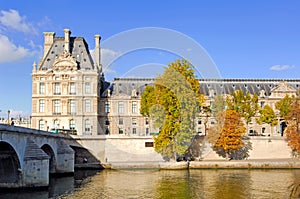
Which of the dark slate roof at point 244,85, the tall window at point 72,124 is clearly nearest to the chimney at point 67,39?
the tall window at point 72,124

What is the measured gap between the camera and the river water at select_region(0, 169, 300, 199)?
1186 inches

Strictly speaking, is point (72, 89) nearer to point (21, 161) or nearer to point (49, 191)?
point (21, 161)

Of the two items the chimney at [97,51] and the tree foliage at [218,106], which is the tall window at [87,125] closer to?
the chimney at [97,51]

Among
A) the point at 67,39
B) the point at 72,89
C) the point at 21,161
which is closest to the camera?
the point at 21,161

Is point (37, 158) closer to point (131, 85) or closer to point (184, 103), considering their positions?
point (184, 103)

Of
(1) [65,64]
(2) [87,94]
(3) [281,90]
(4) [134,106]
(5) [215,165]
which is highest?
(1) [65,64]

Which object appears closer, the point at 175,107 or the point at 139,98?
the point at 175,107

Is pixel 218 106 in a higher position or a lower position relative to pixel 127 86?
lower

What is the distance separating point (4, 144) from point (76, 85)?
40.2 m

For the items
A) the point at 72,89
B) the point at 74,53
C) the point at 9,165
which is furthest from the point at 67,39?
the point at 9,165

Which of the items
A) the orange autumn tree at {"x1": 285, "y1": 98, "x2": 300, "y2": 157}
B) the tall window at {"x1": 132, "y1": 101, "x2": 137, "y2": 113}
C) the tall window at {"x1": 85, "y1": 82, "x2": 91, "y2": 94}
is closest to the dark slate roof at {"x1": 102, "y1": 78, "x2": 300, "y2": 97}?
the tall window at {"x1": 132, "y1": 101, "x2": 137, "y2": 113}

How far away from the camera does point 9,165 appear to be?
34.3 m

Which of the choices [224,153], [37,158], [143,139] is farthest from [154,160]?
[37,158]

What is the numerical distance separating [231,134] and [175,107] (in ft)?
36.9
